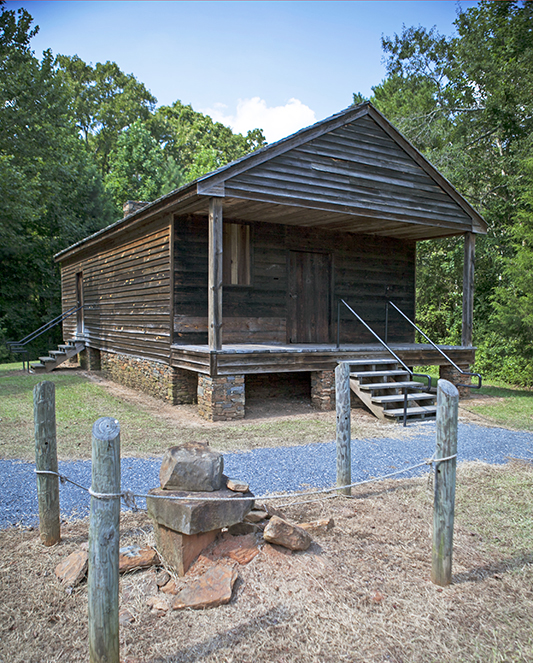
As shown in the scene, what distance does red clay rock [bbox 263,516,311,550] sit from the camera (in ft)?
11.7

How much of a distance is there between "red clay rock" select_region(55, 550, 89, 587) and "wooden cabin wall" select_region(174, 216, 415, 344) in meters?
7.00

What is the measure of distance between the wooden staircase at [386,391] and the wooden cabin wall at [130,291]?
4.13 m

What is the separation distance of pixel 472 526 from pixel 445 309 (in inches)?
751

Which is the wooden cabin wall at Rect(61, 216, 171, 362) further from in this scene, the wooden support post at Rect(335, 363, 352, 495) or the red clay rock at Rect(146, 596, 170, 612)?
the red clay rock at Rect(146, 596, 170, 612)

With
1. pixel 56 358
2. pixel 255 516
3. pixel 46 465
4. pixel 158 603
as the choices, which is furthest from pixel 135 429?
pixel 56 358

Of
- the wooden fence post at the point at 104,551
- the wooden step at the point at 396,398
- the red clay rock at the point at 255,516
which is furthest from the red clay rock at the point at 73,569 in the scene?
the wooden step at the point at 396,398

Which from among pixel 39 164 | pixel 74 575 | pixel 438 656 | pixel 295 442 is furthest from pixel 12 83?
pixel 438 656

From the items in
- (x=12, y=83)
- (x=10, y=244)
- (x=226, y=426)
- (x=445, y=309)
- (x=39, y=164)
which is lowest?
(x=226, y=426)

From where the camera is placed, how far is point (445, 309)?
22031mm

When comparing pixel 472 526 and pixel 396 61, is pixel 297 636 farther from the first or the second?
pixel 396 61

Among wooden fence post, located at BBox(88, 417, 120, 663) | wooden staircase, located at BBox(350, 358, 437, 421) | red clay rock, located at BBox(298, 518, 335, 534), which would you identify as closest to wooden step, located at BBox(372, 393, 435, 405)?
wooden staircase, located at BBox(350, 358, 437, 421)

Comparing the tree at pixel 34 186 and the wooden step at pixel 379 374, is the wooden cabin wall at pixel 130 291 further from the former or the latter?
the tree at pixel 34 186

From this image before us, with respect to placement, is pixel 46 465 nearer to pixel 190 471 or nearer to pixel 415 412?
pixel 190 471

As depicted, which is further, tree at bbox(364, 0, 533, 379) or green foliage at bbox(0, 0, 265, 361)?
green foliage at bbox(0, 0, 265, 361)
